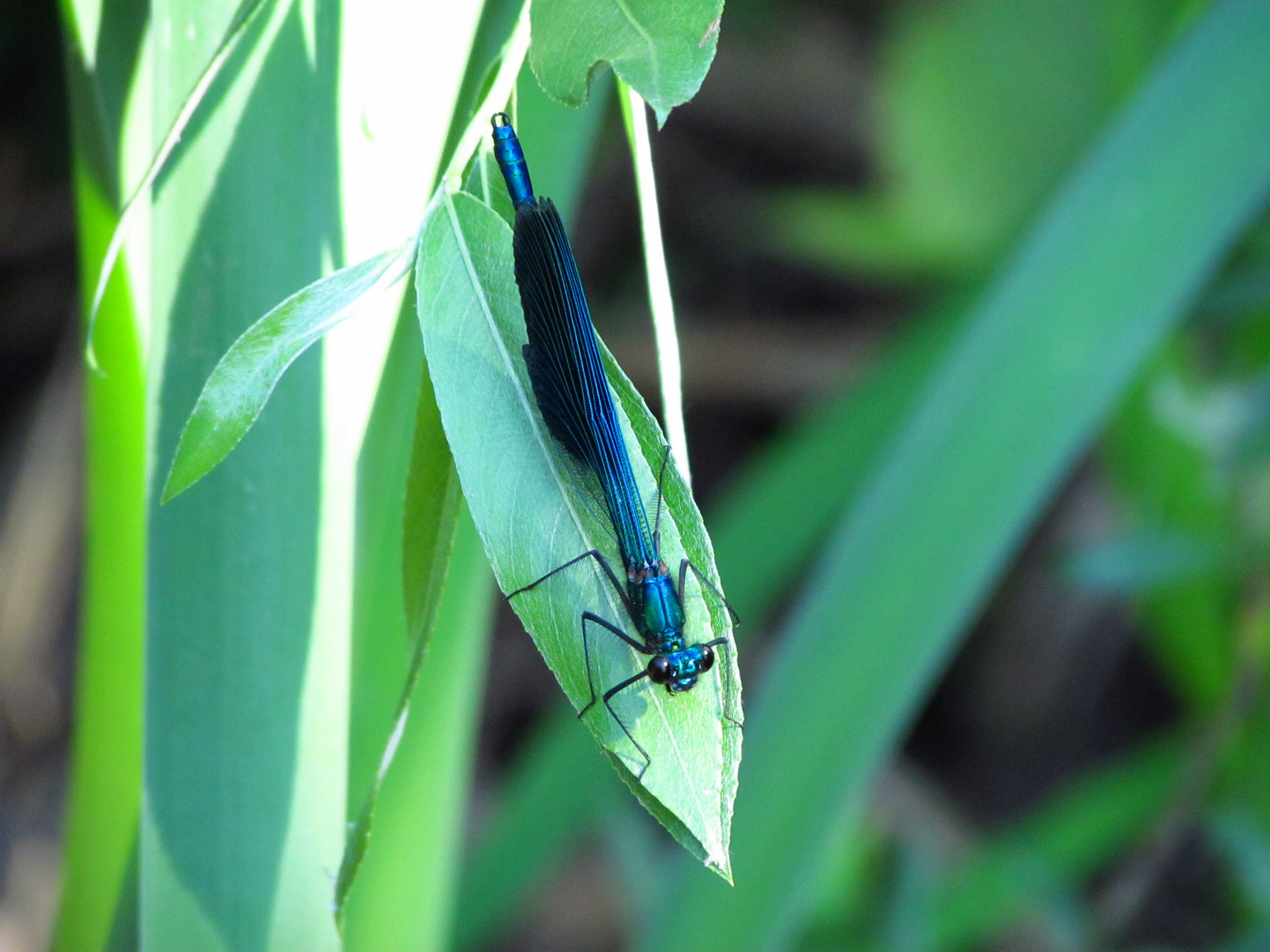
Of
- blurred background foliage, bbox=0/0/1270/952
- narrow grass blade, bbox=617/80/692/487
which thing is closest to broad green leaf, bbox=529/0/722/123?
narrow grass blade, bbox=617/80/692/487

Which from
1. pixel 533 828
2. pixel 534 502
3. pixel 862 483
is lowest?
pixel 533 828

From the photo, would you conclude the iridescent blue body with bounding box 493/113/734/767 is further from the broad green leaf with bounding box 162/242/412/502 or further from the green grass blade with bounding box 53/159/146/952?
the green grass blade with bounding box 53/159/146/952

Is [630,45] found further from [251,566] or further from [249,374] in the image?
[251,566]

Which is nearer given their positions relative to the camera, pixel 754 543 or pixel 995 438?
pixel 995 438

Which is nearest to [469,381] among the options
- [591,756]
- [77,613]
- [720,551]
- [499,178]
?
[499,178]

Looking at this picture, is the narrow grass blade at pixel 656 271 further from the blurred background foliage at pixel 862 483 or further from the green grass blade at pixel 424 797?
the blurred background foliage at pixel 862 483

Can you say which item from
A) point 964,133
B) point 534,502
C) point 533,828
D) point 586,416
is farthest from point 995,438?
point 964,133

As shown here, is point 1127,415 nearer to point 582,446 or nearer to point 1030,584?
point 1030,584
